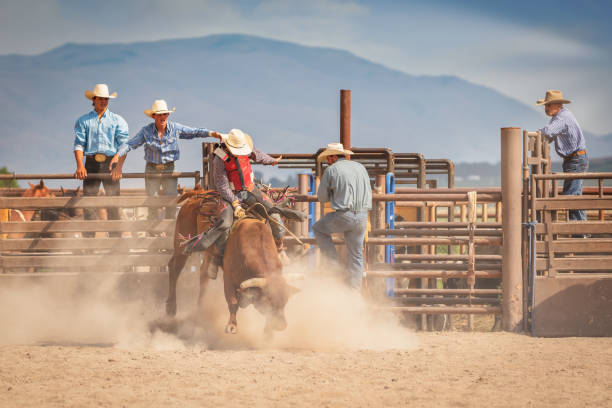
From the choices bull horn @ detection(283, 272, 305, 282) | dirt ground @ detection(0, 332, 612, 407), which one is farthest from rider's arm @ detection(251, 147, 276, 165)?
dirt ground @ detection(0, 332, 612, 407)

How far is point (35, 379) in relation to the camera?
19.1 feet

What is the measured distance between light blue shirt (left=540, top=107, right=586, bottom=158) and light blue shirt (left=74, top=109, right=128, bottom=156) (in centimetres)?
540

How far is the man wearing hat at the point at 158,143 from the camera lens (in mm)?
8797

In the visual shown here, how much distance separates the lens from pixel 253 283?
267 inches

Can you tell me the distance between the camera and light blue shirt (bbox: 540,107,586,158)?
9.32 m

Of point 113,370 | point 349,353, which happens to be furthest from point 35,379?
point 349,353

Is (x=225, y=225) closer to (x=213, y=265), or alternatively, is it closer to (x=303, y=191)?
(x=213, y=265)

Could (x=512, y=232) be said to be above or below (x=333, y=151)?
below

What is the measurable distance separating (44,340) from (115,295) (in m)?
1.32

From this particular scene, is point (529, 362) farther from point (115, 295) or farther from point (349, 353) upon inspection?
point (115, 295)

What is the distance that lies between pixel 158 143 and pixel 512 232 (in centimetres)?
425

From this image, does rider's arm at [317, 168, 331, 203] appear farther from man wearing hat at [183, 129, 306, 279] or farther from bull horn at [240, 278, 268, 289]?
bull horn at [240, 278, 268, 289]

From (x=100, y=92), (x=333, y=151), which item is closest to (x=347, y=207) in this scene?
(x=333, y=151)

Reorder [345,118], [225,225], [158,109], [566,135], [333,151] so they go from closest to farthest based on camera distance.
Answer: [225,225]
[333,151]
[158,109]
[566,135]
[345,118]
